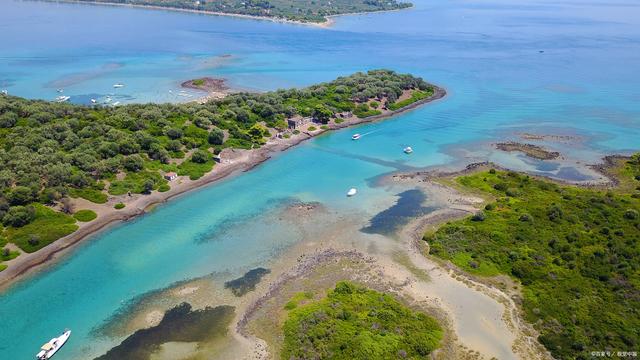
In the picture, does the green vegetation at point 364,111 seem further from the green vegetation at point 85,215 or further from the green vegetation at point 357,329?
the green vegetation at point 357,329

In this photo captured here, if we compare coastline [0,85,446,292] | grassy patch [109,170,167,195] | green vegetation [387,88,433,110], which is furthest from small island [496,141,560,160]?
grassy patch [109,170,167,195]

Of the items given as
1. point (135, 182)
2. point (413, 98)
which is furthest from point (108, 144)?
point (413, 98)

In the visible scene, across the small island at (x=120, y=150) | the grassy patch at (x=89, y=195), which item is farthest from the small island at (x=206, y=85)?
the grassy patch at (x=89, y=195)

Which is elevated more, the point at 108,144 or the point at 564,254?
the point at 108,144

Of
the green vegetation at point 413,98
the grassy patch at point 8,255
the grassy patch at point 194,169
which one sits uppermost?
the green vegetation at point 413,98

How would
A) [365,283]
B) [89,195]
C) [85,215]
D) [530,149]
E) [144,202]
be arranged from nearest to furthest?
[365,283] → [85,215] → [89,195] → [144,202] → [530,149]

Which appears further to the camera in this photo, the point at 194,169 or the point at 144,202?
the point at 194,169

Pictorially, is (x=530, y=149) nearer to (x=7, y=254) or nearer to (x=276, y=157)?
(x=276, y=157)

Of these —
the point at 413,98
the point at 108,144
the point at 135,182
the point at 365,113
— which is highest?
the point at 108,144
